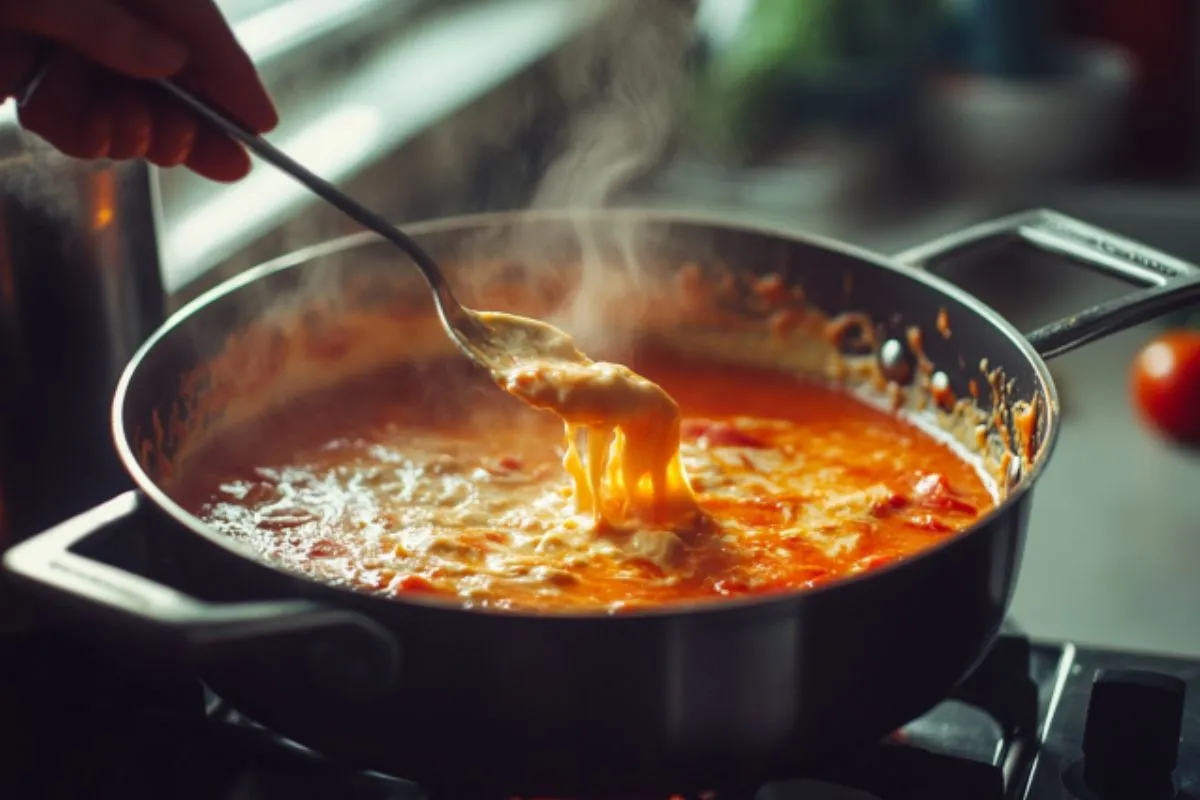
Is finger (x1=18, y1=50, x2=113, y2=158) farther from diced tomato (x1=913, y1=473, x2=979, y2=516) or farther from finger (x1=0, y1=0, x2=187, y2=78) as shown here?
diced tomato (x1=913, y1=473, x2=979, y2=516)

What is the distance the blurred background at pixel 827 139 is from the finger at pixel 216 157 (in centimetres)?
38

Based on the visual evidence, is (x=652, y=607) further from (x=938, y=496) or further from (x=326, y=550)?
(x=938, y=496)

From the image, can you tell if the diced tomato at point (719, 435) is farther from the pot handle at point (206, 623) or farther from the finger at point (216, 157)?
the pot handle at point (206, 623)

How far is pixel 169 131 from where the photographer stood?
1102mm

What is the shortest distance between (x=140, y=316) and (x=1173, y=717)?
90 centimetres

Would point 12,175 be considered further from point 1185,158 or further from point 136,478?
point 1185,158

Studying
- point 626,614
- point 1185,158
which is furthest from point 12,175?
point 1185,158

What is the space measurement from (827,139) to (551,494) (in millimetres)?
1514

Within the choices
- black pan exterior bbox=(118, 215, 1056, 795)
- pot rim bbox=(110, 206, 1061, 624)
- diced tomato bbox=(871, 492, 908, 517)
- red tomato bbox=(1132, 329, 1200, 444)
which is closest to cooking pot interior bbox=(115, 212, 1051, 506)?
pot rim bbox=(110, 206, 1061, 624)

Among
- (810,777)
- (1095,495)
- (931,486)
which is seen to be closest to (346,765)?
(810,777)

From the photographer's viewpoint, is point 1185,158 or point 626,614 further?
point 1185,158

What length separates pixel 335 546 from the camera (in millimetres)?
1201

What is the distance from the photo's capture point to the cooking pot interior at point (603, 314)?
1330 millimetres

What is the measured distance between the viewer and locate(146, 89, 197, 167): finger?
109 cm
